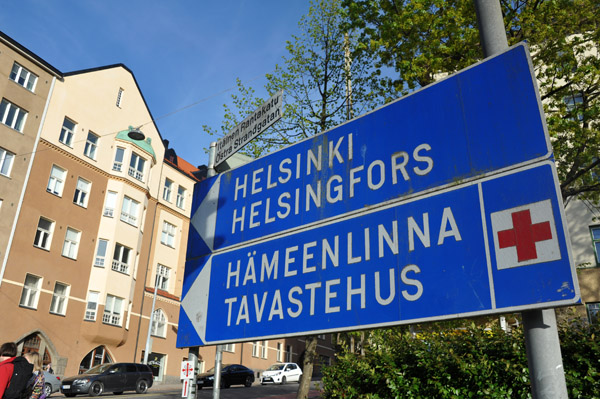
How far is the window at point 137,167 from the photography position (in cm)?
3541

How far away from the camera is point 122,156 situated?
3481cm

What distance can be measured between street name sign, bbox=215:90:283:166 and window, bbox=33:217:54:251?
26862 millimetres

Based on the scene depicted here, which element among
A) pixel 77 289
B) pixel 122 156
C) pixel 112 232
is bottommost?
pixel 77 289

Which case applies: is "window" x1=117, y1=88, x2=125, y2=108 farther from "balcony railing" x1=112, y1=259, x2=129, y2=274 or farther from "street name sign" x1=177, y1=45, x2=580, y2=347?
"street name sign" x1=177, y1=45, x2=580, y2=347

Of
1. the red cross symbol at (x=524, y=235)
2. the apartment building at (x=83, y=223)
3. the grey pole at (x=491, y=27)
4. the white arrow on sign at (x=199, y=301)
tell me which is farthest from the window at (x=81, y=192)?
the red cross symbol at (x=524, y=235)

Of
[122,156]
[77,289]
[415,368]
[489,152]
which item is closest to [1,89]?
[122,156]

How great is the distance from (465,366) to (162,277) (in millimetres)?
34739

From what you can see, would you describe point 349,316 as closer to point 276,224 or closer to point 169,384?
point 276,224

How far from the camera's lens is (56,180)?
1194 inches

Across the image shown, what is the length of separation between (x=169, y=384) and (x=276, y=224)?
3436cm

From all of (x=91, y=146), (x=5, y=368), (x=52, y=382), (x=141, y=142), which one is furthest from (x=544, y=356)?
(x=141, y=142)

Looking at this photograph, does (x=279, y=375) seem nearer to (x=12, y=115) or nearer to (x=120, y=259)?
(x=120, y=259)

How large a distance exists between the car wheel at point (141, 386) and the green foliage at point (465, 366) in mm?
19888

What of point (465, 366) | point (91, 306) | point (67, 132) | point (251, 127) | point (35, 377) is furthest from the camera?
point (67, 132)
